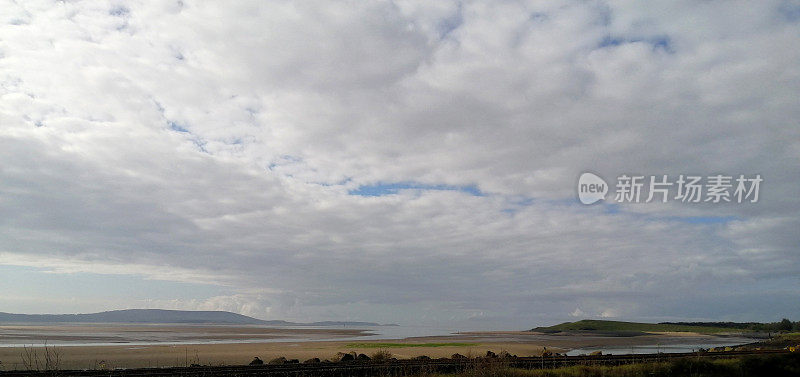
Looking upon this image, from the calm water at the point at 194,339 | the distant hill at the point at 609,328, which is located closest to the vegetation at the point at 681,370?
the calm water at the point at 194,339

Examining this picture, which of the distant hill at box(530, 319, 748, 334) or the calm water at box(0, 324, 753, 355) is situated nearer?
the calm water at box(0, 324, 753, 355)

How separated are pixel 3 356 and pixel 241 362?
19.9 meters

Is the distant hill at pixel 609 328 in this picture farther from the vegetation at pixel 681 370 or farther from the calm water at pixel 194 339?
the vegetation at pixel 681 370

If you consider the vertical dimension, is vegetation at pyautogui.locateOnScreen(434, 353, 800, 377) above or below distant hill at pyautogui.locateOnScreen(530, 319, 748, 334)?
above

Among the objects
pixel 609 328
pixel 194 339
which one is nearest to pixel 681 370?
pixel 194 339

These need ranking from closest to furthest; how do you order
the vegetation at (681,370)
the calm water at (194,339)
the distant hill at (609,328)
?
the vegetation at (681,370), the calm water at (194,339), the distant hill at (609,328)

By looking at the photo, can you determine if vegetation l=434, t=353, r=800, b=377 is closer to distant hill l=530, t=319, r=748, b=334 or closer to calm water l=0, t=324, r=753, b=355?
calm water l=0, t=324, r=753, b=355

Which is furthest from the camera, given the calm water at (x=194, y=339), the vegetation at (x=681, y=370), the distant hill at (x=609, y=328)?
the distant hill at (x=609, y=328)

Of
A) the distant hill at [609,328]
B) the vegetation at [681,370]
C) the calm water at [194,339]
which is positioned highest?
the vegetation at [681,370]

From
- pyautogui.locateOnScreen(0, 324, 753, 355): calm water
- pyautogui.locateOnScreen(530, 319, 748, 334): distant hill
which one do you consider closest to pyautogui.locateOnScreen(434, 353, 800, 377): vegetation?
pyautogui.locateOnScreen(0, 324, 753, 355): calm water

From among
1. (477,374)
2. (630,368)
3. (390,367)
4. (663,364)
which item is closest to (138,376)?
(390,367)

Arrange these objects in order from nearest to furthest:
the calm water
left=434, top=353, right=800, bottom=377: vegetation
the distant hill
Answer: left=434, top=353, right=800, bottom=377: vegetation, the calm water, the distant hill

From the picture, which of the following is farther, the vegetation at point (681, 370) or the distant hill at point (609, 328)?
the distant hill at point (609, 328)

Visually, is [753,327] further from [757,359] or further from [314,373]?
[314,373]
